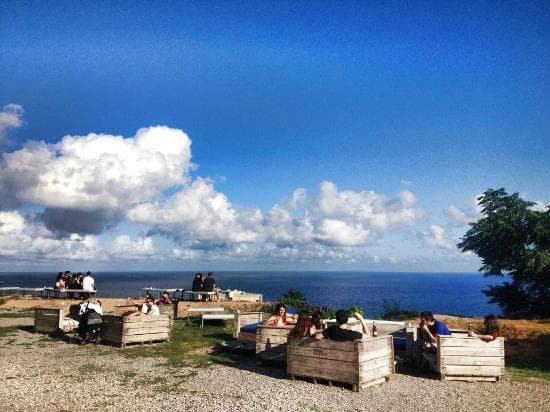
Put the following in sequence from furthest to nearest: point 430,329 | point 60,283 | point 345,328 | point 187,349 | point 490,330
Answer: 1. point 60,283
2. point 187,349
3. point 430,329
4. point 490,330
5. point 345,328

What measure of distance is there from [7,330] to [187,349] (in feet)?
28.7

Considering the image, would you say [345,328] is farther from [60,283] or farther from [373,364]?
[60,283]

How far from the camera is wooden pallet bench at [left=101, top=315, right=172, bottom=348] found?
13.4 metres

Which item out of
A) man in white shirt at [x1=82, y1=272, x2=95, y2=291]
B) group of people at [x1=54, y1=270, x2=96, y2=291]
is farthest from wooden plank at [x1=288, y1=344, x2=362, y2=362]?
group of people at [x1=54, y1=270, x2=96, y2=291]

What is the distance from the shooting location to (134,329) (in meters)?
13.6

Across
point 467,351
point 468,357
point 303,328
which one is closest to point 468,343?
point 467,351

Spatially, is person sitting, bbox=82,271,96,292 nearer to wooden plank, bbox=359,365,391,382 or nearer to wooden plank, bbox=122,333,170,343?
wooden plank, bbox=122,333,170,343

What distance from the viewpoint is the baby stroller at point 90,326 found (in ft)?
45.4

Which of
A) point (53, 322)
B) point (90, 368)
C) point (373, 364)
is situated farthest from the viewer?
point (53, 322)

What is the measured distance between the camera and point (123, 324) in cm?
1338

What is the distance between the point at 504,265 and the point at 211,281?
57.6 feet

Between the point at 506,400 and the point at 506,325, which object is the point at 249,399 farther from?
the point at 506,325

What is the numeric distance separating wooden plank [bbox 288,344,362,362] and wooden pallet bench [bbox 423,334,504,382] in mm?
2175

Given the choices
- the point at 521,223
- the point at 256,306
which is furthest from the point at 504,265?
the point at 256,306
